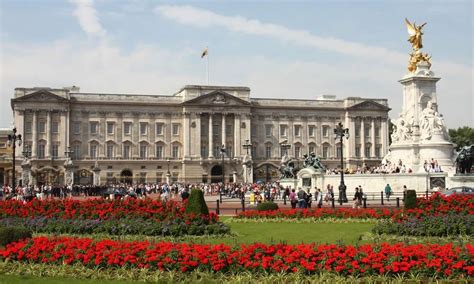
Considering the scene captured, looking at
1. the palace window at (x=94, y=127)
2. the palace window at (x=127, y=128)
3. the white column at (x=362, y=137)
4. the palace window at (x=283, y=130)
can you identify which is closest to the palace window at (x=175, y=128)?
the palace window at (x=127, y=128)

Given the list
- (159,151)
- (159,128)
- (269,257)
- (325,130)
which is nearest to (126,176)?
(159,151)

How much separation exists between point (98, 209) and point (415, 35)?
1170 inches

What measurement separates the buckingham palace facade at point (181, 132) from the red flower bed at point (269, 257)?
7005 cm

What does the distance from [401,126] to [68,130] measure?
178 feet

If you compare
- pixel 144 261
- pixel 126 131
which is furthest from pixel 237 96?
pixel 144 261

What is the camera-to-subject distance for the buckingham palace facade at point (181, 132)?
83.7m

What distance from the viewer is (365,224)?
21.9 m

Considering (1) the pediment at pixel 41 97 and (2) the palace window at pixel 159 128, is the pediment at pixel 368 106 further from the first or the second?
(1) the pediment at pixel 41 97

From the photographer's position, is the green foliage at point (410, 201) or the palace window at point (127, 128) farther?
the palace window at point (127, 128)

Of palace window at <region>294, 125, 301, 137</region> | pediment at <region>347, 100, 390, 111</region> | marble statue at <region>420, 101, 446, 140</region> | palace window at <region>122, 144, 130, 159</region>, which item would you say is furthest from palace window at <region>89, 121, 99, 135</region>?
marble statue at <region>420, 101, 446, 140</region>

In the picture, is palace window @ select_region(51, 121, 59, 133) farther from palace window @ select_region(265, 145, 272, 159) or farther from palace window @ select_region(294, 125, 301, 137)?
palace window @ select_region(294, 125, 301, 137)

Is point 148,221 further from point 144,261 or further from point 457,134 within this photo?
point 457,134

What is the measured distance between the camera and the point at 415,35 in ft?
140

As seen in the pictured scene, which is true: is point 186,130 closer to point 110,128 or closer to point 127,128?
point 127,128
